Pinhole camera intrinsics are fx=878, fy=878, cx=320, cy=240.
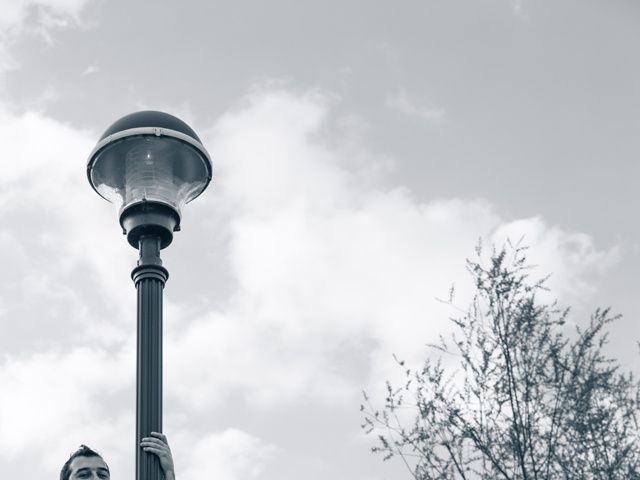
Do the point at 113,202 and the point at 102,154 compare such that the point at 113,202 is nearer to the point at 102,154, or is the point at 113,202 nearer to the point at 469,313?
the point at 102,154

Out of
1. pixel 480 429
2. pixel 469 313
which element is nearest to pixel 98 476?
pixel 480 429

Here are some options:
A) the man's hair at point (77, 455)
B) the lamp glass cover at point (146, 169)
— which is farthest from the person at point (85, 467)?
the lamp glass cover at point (146, 169)

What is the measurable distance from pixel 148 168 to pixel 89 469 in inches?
71.2

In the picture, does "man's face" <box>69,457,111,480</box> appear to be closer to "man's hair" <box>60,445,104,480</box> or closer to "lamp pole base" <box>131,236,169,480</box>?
"man's hair" <box>60,445,104,480</box>

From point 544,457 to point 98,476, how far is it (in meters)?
6.45

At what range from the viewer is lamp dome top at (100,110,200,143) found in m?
4.76

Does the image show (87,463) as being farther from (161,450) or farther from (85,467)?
(161,450)

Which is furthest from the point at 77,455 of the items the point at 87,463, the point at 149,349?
the point at 149,349

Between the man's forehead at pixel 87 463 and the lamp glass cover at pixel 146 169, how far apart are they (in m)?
1.53

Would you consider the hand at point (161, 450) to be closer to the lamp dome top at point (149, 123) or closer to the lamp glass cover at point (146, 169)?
the lamp glass cover at point (146, 169)

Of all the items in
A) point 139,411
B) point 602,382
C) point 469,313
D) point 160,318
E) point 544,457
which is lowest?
point 139,411

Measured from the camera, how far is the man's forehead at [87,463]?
16.8 ft

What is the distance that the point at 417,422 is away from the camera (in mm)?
10977

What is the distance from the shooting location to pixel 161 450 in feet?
13.2
